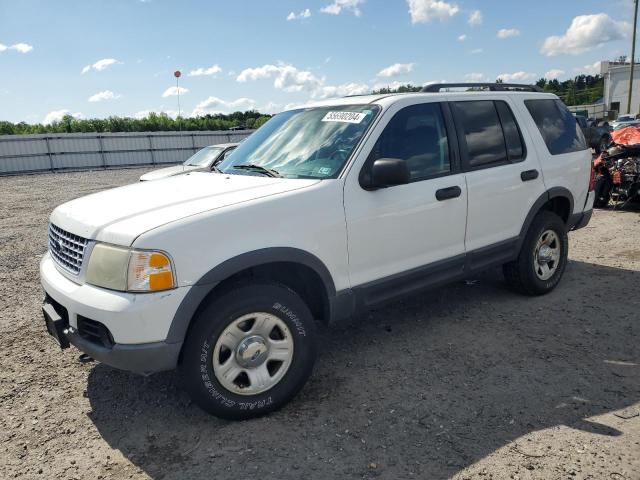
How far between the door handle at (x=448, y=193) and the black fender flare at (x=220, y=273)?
1.23 meters

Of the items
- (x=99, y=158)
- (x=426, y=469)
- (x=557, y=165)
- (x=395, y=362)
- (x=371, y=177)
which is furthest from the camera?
(x=99, y=158)

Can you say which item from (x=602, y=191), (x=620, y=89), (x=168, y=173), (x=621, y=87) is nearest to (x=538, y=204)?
(x=602, y=191)

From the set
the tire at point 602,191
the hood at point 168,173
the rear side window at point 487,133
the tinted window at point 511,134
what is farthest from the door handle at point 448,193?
the hood at point 168,173

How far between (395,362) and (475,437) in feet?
3.39

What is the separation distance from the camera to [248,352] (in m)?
3.00

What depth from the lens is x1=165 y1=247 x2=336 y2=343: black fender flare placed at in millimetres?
2748

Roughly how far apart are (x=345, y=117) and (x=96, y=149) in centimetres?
2507

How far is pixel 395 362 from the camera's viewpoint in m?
3.85

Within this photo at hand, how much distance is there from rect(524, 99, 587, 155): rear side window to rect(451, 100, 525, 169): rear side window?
16.6 inches

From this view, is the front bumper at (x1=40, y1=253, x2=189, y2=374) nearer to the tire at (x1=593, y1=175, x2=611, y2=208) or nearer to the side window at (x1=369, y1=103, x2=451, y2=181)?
the side window at (x1=369, y1=103, x2=451, y2=181)

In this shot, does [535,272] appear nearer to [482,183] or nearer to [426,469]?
Answer: [482,183]

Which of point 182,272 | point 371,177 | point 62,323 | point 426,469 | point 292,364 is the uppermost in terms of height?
point 371,177

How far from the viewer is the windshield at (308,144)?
3.55 metres

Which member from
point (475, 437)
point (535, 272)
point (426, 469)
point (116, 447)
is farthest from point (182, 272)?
point (535, 272)
